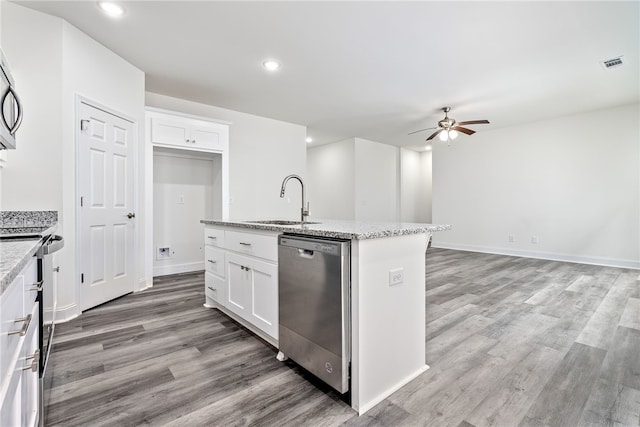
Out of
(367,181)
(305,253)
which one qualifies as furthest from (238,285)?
(367,181)

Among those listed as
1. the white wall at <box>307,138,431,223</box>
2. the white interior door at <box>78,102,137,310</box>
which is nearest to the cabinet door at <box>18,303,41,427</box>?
the white interior door at <box>78,102,137,310</box>

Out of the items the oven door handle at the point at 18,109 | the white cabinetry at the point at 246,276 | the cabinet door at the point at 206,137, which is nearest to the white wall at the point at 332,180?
the cabinet door at the point at 206,137

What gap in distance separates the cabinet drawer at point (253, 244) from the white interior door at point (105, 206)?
57.2 inches

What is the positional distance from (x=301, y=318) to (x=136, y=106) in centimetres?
316

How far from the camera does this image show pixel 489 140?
6145 mm

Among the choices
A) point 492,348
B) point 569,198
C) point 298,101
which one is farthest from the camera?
point 569,198

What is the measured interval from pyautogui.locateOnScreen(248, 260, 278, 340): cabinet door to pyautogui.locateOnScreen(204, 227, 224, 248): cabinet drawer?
0.57 metres

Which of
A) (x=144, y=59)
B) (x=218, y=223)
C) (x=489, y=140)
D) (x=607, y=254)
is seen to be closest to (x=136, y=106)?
(x=144, y=59)

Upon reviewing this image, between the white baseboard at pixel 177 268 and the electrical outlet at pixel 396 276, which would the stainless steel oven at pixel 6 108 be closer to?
the electrical outlet at pixel 396 276

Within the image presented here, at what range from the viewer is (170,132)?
3732 mm

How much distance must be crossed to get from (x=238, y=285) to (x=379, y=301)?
1.24 m

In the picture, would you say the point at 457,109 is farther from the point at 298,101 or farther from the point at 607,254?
the point at 607,254

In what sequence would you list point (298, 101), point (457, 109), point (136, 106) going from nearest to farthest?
1. point (136, 106)
2. point (298, 101)
3. point (457, 109)

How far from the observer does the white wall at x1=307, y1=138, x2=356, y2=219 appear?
7.06m
